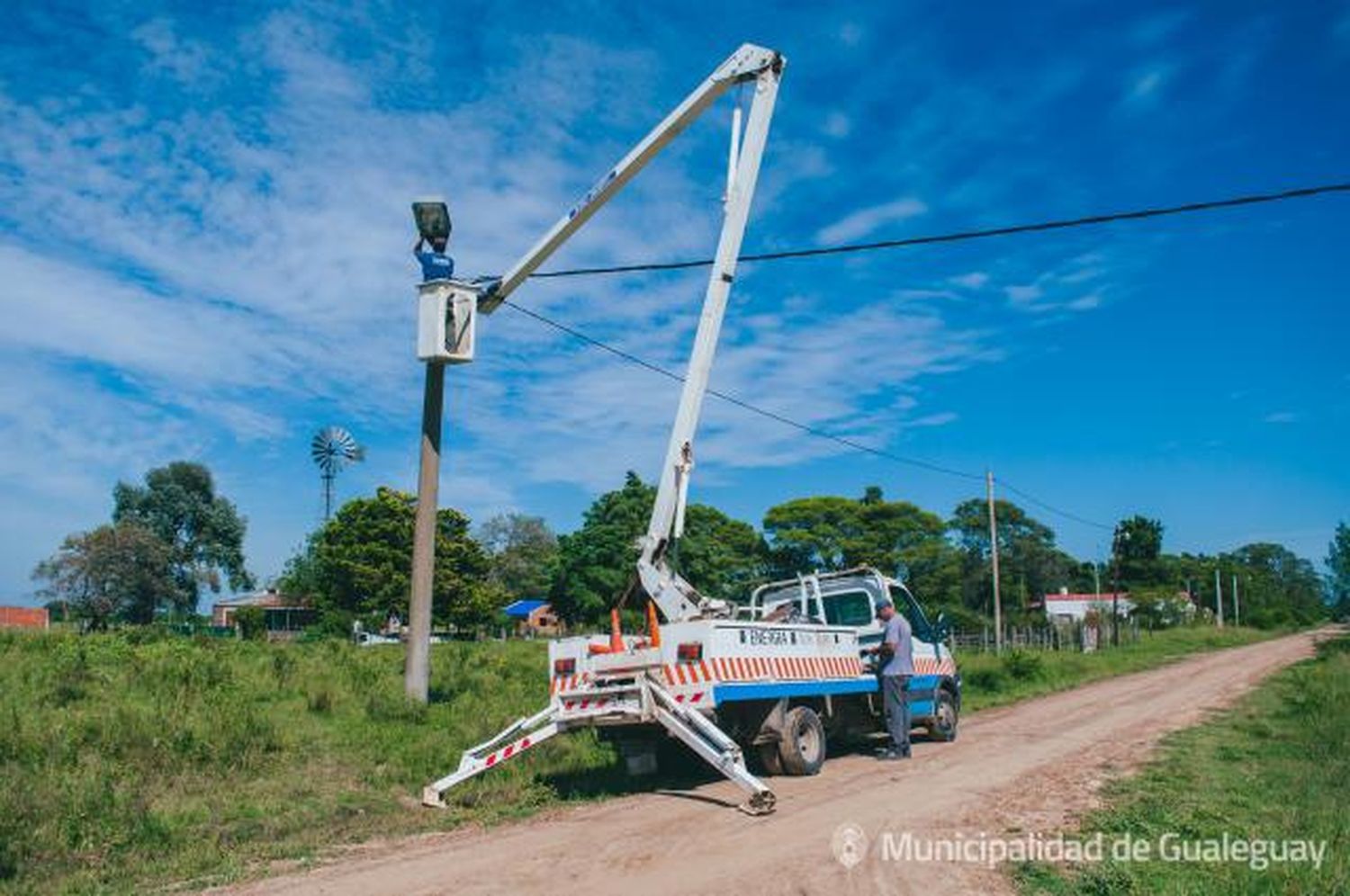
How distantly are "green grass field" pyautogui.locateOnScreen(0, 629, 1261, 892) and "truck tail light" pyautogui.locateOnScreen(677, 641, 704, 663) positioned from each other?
5.98 feet

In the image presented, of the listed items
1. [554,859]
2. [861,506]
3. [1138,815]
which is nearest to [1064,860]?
[1138,815]

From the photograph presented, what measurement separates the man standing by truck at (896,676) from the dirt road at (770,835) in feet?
1.37

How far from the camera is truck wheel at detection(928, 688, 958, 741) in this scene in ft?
47.8

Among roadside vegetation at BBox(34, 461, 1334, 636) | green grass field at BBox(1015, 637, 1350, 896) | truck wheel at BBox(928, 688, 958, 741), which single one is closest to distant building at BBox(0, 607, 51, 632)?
roadside vegetation at BBox(34, 461, 1334, 636)

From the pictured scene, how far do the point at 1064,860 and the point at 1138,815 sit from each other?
168 centimetres

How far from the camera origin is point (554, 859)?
23.6 feet

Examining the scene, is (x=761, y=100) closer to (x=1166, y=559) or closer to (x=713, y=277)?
(x=713, y=277)

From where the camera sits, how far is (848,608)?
1427 centimetres

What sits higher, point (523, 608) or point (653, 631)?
point (523, 608)

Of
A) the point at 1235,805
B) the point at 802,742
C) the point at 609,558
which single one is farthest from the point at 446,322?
the point at 609,558

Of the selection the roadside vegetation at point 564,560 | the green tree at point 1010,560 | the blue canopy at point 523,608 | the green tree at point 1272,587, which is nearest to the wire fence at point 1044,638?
the roadside vegetation at point 564,560

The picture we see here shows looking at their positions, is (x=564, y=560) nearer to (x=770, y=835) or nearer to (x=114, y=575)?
(x=114, y=575)

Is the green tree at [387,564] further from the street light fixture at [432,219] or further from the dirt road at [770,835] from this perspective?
the dirt road at [770,835]

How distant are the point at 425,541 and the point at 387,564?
4183cm
